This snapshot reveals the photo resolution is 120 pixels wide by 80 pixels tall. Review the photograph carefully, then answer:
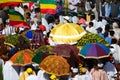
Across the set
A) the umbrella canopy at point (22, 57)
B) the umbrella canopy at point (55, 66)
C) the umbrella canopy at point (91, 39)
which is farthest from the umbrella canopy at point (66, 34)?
the umbrella canopy at point (55, 66)

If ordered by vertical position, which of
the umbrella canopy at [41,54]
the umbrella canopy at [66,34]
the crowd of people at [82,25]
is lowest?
the crowd of people at [82,25]

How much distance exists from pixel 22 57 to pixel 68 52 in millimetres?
1182

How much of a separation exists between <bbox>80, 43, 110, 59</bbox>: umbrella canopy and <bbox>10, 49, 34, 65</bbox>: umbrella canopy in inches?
51.5

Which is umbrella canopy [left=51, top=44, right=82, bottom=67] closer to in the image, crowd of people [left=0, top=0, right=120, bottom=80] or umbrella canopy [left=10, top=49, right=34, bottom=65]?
crowd of people [left=0, top=0, right=120, bottom=80]

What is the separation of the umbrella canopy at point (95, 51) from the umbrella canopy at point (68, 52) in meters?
0.20

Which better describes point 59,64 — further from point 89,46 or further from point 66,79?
point 89,46

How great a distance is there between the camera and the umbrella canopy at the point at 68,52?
1287cm

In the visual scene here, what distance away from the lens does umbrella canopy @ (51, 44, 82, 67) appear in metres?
12.9

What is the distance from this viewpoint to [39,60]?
12531mm

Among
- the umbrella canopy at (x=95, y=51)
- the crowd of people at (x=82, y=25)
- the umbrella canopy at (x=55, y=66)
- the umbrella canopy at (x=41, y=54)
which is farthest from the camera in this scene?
the umbrella canopy at (x=95, y=51)

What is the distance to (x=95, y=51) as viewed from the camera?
1315 centimetres

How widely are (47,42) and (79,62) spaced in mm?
2755

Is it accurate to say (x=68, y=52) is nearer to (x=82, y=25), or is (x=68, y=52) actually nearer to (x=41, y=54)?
(x=41, y=54)

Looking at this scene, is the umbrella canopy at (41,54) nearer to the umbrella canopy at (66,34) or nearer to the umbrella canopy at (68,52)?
the umbrella canopy at (68,52)
